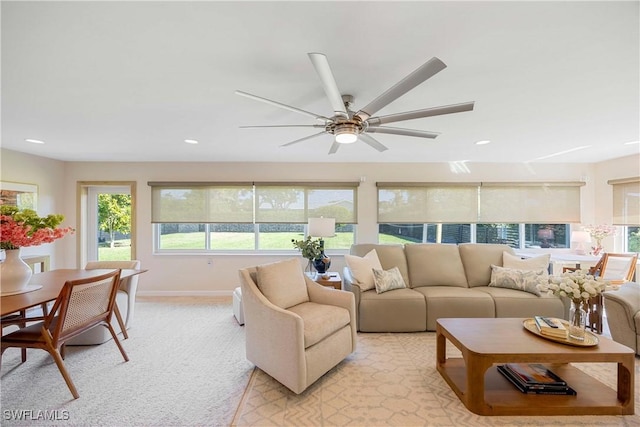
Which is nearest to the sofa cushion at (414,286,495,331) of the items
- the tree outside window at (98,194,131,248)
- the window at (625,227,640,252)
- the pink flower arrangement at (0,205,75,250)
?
the window at (625,227,640,252)

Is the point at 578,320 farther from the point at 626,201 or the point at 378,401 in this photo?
the point at 626,201

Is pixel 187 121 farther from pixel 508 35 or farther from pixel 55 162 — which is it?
pixel 55 162

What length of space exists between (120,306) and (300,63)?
3272 mm

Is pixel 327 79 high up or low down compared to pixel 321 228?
up

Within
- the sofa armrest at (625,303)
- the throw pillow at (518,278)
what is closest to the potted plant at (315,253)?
the throw pillow at (518,278)

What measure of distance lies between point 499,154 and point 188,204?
5038 mm

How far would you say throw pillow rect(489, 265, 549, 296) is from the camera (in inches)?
123

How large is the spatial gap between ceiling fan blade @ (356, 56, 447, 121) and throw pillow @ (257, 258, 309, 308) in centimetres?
154

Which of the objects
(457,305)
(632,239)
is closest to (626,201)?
(632,239)

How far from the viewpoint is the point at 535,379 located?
1.97 m

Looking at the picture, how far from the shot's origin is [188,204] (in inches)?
178

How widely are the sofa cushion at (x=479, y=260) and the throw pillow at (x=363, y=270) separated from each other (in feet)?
4.09

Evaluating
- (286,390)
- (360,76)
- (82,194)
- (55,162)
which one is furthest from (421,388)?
(55,162)

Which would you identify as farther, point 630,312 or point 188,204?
point 188,204
